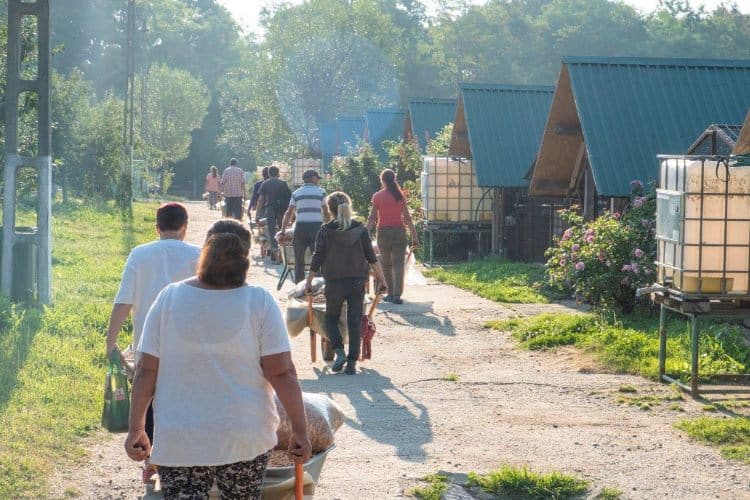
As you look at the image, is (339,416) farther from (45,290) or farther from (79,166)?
(79,166)

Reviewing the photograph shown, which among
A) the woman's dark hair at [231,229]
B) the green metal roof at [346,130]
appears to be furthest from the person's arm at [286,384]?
the green metal roof at [346,130]

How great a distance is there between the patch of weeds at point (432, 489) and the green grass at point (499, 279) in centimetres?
971

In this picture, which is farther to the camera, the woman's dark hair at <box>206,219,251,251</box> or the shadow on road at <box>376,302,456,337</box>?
the shadow on road at <box>376,302,456,337</box>

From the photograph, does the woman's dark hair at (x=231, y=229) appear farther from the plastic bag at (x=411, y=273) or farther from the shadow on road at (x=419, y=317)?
the plastic bag at (x=411, y=273)

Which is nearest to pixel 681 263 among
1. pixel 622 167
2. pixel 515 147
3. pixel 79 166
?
pixel 622 167

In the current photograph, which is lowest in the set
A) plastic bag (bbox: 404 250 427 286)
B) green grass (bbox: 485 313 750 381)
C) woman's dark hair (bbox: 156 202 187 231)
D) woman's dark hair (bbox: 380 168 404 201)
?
green grass (bbox: 485 313 750 381)

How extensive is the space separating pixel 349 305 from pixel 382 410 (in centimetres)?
169

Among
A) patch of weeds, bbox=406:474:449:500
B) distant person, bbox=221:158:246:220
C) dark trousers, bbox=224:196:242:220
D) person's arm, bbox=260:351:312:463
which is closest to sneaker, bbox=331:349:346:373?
patch of weeds, bbox=406:474:449:500

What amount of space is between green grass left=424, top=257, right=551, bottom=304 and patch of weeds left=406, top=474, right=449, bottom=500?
9712mm

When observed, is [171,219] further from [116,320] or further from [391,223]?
[391,223]

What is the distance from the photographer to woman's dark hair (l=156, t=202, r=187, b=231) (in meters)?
6.75

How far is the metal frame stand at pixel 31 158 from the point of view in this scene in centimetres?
1428

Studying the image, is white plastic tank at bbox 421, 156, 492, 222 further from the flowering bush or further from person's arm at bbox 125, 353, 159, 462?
person's arm at bbox 125, 353, 159, 462

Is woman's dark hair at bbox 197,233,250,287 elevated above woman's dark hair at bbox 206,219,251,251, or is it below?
below
